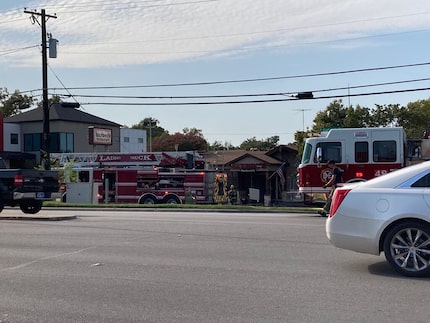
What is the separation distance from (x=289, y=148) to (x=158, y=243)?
3558cm

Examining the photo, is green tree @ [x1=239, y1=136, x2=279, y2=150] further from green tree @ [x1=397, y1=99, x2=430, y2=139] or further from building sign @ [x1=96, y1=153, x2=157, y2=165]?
building sign @ [x1=96, y1=153, x2=157, y2=165]

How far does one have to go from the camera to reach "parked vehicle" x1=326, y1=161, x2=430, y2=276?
7512 mm

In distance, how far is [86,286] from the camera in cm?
726

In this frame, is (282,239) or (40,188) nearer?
(282,239)

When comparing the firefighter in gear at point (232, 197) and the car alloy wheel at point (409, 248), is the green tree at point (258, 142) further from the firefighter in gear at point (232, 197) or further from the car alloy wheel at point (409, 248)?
the car alloy wheel at point (409, 248)

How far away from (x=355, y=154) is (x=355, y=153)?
1.5 inches

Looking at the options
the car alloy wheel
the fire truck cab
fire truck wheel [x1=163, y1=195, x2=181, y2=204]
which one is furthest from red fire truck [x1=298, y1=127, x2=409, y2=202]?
fire truck wheel [x1=163, y1=195, x2=181, y2=204]

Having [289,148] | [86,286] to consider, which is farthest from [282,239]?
[289,148]

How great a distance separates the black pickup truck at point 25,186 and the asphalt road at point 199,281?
5.27 metres

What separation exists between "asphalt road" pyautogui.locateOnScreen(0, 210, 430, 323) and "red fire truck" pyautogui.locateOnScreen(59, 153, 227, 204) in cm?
1948

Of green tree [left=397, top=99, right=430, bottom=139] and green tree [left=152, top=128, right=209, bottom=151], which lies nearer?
green tree [left=397, top=99, right=430, bottom=139]

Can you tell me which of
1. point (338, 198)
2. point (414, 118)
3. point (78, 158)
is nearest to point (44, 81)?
point (78, 158)

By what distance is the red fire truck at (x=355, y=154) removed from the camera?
19.5 m

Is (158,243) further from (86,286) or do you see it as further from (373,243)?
(373,243)
